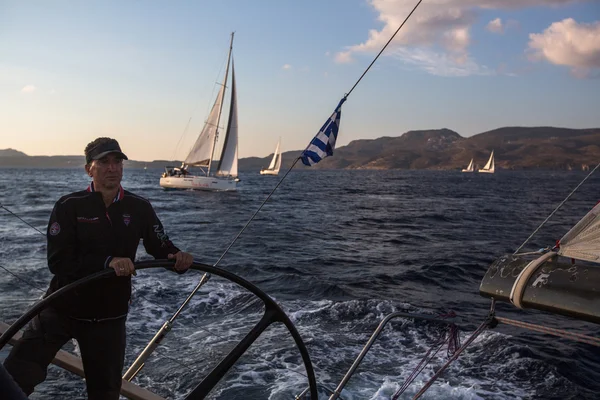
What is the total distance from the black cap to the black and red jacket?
0.17 m

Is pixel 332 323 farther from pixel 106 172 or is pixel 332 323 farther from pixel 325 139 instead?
pixel 106 172

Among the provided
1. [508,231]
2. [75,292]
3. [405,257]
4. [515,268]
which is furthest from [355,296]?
[508,231]

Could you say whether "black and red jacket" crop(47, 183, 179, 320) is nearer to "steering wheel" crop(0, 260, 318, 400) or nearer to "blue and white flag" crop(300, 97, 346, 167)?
"steering wheel" crop(0, 260, 318, 400)

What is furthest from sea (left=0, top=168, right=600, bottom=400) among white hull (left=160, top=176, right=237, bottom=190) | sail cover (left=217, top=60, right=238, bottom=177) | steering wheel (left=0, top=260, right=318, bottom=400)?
sail cover (left=217, top=60, right=238, bottom=177)

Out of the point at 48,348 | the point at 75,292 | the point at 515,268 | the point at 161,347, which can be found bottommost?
the point at 161,347

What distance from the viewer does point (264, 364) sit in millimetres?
6379

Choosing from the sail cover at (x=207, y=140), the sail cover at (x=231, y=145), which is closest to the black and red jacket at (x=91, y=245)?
the sail cover at (x=207, y=140)

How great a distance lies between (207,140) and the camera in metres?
44.6

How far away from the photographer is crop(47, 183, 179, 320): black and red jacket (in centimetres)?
230

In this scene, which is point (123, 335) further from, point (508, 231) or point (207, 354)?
point (508, 231)

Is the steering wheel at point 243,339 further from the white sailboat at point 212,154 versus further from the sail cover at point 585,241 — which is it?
the white sailboat at point 212,154

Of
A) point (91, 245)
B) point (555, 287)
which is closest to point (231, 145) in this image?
point (91, 245)

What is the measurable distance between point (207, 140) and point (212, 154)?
1313mm

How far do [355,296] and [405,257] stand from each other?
5.38 metres
